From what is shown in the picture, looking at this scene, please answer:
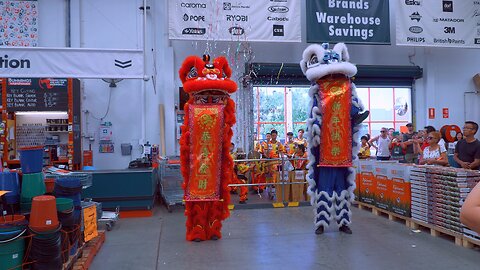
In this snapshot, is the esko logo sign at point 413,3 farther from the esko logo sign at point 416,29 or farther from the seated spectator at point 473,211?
the seated spectator at point 473,211

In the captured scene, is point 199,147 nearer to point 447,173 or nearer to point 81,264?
point 81,264

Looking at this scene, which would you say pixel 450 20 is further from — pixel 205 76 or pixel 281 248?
pixel 281 248

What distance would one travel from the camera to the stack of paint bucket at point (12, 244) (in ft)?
9.16

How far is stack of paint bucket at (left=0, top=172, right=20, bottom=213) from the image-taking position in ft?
10.8

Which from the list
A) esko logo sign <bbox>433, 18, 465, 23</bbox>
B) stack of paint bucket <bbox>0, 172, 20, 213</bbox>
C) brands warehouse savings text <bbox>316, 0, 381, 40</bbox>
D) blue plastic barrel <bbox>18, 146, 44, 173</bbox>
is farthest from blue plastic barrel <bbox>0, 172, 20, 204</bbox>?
esko logo sign <bbox>433, 18, 465, 23</bbox>

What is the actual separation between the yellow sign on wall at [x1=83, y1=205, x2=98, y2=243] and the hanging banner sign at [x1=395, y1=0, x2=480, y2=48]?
8.60 metres

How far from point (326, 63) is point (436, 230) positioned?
257cm

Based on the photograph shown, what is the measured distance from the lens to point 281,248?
470 cm

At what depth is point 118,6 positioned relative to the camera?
9992 millimetres

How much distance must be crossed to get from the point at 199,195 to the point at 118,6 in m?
6.95

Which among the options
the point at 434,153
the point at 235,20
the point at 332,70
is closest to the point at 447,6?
the point at 235,20

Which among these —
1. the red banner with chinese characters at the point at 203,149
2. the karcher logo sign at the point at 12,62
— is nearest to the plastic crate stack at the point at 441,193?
the red banner with chinese characters at the point at 203,149

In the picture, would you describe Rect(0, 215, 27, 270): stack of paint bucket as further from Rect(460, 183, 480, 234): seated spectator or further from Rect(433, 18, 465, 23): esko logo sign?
Rect(433, 18, 465, 23): esko logo sign

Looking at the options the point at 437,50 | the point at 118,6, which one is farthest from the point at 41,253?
the point at 437,50
